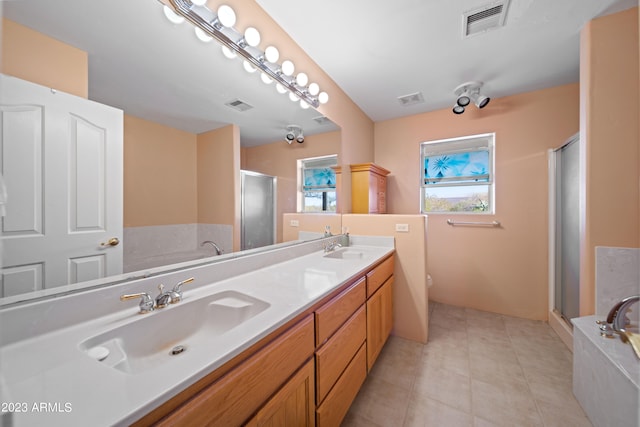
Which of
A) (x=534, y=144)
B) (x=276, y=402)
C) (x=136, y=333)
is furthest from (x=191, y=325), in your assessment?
(x=534, y=144)

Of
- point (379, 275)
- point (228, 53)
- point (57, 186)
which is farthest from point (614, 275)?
point (57, 186)

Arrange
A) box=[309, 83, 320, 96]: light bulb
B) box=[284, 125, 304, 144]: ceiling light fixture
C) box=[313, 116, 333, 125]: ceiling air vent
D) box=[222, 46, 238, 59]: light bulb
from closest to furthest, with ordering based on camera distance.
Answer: box=[222, 46, 238, 59]: light bulb < box=[284, 125, 304, 144]: ceiling light fixture < box=[309, 83, 320, 96]: light bulb < box=[313, 116, 333, 125]: ceiling air vent

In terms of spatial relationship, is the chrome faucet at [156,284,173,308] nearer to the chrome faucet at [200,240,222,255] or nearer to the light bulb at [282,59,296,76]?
the chrome faucet at [200,240,222,255]

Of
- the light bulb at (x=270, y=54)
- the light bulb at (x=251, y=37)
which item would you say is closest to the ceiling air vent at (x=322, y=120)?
the light bulb at (x=270, y=54)

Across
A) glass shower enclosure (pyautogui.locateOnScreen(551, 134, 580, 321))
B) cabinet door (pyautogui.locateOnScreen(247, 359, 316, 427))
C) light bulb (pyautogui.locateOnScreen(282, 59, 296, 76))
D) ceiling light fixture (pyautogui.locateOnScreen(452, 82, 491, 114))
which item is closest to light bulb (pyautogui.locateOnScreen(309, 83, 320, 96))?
light bulb (pyautogui.locateOnScreen(282, 59, 296, 76))

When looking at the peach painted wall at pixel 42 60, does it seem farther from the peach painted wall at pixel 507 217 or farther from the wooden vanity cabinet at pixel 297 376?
the peach painted wall at pixel 507 217

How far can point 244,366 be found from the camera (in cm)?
60

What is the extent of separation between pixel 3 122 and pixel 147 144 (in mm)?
316

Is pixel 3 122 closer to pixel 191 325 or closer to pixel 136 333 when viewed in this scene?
pixel 136 333

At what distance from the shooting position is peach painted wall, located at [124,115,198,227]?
0.80 metres

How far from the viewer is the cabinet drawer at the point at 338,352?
928mm

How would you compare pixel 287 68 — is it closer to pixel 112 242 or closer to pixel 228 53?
pixel 228 53

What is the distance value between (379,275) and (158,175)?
148cm

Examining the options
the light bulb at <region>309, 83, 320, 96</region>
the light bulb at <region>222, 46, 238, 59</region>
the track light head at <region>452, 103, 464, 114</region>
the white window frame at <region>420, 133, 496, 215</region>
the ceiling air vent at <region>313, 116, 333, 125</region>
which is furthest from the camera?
the white window frame at <region>420, 133, 496, 215</region>
